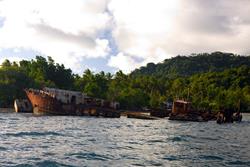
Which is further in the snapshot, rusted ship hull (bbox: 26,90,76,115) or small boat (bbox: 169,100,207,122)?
rusted ship hull (bbox: 26,90,76,115)

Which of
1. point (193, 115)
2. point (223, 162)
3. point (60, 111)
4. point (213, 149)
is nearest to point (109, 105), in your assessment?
point (60, 111)

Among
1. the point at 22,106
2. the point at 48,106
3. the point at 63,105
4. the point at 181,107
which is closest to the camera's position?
the point at 48,106

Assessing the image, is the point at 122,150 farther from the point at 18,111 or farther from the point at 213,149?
the point at 18,111

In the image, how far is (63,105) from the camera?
104 metres

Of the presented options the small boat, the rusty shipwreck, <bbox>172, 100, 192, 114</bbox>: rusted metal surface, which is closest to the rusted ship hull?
the rusty shipwreck

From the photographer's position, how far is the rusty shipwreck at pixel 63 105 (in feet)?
334

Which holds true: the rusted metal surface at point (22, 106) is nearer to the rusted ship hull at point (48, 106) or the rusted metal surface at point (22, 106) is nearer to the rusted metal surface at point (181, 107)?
the rusted ship hull at point (48, 106)

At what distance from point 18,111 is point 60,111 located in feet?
48.3

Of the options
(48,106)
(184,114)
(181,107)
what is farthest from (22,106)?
(184,114)

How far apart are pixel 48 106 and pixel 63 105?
3996mm

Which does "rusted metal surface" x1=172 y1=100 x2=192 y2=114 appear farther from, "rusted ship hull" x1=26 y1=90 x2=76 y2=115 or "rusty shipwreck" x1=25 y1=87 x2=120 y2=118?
"rusted ship hull" x1=26 y1=90 x2=76 y2=115

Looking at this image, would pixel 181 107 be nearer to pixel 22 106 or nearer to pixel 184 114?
pixel 184 114

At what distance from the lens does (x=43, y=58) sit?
160m

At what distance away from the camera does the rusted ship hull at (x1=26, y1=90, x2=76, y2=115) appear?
101500mm
